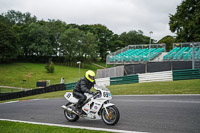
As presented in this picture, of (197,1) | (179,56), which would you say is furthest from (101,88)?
(197,1)

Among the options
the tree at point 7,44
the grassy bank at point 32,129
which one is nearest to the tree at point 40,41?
the tree at point 7,44

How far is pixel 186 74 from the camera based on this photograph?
2033 centimetres

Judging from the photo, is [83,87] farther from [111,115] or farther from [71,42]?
[71,42]

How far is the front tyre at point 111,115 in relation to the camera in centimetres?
637

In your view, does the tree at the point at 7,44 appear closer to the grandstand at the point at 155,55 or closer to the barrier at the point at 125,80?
the grandstand at the point at 155,55

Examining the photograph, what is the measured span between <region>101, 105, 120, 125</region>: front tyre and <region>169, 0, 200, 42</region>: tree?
3662cm

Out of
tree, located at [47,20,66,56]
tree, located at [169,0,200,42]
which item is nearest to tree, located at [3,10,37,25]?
tree, located at [47,20,66,56]

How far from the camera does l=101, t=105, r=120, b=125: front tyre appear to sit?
637 cm

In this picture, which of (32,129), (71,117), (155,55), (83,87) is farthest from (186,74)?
(32,129)

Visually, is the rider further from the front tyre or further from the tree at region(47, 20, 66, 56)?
the tree at region(47, 20, 66, 56)

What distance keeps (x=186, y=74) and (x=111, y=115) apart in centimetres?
1616

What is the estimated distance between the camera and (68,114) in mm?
7812

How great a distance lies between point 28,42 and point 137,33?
167ft

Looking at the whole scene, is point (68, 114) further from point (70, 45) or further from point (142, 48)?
point (70, 45)
